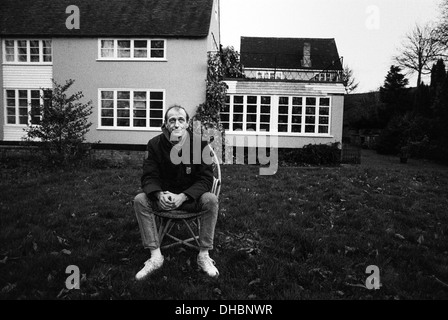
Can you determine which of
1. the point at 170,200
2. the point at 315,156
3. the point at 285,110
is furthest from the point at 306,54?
the point at 170,200

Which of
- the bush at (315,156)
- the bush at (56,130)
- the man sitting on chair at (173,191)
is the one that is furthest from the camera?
the bush at (315,156)

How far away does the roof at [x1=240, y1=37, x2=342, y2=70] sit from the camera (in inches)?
1318

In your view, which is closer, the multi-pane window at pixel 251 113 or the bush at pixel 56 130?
the bush at pixel 56 130

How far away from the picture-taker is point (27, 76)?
1803 cm

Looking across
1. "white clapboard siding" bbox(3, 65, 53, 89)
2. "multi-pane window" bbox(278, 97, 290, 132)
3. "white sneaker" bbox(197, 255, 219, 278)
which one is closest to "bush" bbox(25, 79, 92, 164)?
"white clapboard siding" bbox(3, 65, 53, 89)

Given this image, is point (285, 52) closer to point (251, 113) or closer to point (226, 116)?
point (251, 113)

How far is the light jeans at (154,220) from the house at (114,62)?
1363 centimetres

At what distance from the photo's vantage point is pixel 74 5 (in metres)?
18.7

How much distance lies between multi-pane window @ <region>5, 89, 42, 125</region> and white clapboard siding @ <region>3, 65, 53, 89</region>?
13.0 inches

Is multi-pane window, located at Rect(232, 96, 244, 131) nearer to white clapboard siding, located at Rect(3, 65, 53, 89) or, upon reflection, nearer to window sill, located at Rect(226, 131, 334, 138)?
window sill, located at Rect(226, 131, 334, 138)

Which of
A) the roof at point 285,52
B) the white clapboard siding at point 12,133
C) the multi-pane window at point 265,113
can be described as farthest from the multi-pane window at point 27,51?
the roof at point 285,52

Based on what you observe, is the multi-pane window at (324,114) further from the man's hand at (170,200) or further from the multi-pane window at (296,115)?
the man's hand at (170,200)

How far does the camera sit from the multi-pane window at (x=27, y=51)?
17.8 meters
